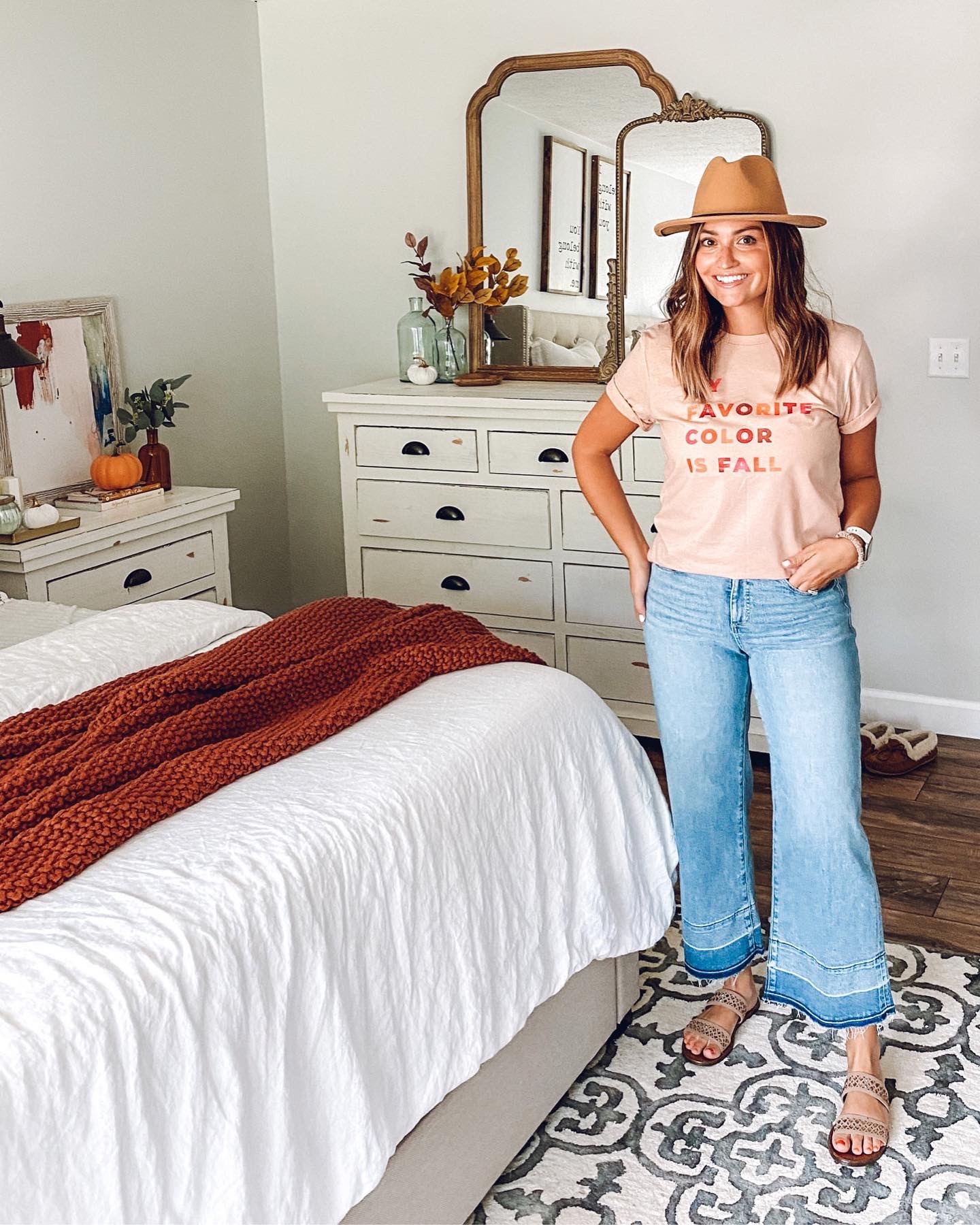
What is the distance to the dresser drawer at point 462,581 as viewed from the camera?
144 inches

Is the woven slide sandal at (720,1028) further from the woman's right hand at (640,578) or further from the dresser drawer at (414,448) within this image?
the dresser drawer at (414,448)

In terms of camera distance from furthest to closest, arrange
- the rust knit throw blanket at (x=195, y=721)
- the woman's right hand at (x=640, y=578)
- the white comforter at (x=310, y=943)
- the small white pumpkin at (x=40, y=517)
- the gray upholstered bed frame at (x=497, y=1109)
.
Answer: the small white pumpkin at (x=40, y=517), the woman's right hand at (x=640, y=578), the gray upholstered bed frame at (x=497, y=1109), the rust knit throw blanket at (x=195, y=721), the white comforter at (x=310, y=943)

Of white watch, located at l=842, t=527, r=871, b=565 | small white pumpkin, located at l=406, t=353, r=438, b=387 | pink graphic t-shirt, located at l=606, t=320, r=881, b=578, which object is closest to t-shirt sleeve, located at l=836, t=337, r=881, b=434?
pink graphic t-shirt, located at l=606, t=320, r=881, b=578

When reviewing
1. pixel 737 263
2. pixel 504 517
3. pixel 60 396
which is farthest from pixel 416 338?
pixel 737 263

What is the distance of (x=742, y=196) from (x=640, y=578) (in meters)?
0.62

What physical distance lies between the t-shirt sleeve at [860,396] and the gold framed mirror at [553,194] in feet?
6.22

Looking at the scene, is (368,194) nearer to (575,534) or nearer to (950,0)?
(575,534)

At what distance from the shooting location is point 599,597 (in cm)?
357

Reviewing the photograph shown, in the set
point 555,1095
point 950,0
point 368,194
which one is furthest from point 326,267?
point 555,1095

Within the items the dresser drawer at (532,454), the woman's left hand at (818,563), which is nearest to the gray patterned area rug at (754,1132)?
the woman's left hand at (818,563)

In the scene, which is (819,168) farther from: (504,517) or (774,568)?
(774,568)

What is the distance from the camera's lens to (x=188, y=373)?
4.07 m

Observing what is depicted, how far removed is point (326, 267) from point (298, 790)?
3.03 meters

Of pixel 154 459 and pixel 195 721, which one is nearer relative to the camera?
pixel 195 721
